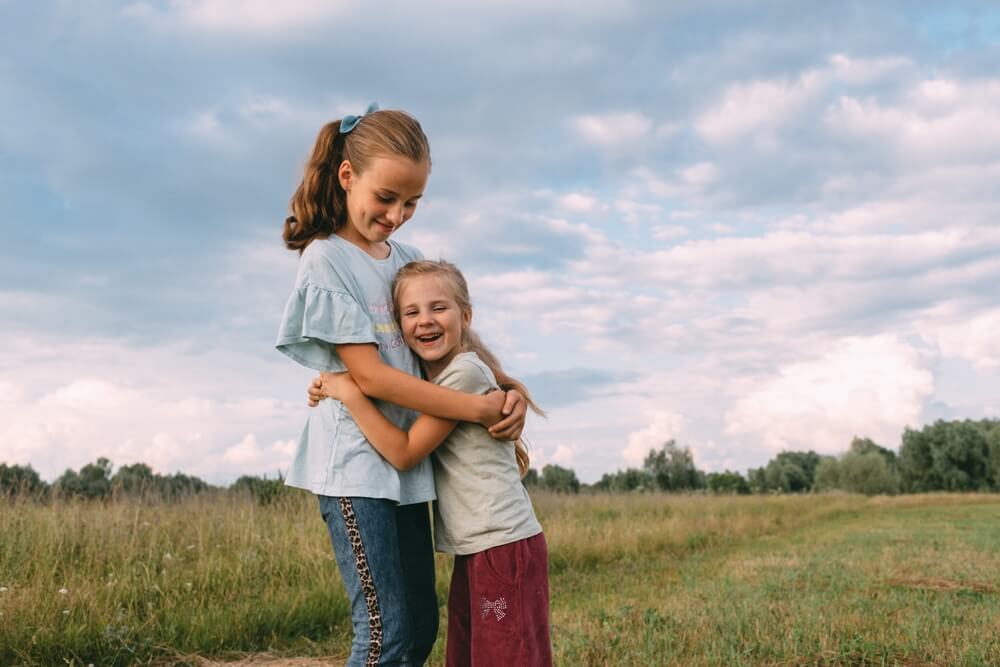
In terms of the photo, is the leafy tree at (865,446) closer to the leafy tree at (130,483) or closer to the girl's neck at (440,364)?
the leafy tree at (130,483)

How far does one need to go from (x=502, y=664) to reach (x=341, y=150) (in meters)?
1.68

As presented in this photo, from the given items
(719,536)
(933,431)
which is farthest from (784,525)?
(933,431)

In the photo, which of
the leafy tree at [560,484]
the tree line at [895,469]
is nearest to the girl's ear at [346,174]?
the leafy tree at [560,484]

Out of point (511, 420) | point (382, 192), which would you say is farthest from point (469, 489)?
point (382, 192)

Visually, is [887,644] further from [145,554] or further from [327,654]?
[145,554]

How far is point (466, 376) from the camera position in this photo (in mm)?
2568

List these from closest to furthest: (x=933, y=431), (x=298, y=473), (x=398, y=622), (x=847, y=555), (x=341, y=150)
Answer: (x=398, y=622) < (x=298, y=473) < (x=341, y=150) < (x=847, y=555) < (x=933, y=431)

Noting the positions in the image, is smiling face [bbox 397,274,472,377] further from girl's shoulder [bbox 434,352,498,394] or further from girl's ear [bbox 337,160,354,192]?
girl's ear [bbox 337,160,354,192]

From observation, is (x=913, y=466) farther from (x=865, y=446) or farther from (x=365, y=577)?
(x=365, y=577)

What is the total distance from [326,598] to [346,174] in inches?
180

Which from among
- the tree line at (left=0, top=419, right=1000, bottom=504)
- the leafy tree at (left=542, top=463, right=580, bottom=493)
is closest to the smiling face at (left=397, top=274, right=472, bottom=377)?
the leafy tree at (left=542, top=463, right=580, bottom=493)

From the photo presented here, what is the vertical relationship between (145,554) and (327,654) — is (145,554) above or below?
above

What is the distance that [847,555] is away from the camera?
1045 centimetres

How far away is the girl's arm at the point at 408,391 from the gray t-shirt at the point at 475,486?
0.08 meters
